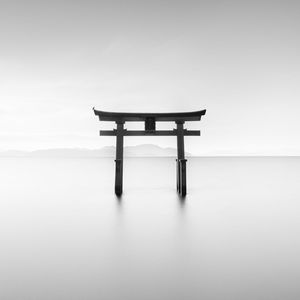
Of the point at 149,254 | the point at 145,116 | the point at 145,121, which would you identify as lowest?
the point at 149,254

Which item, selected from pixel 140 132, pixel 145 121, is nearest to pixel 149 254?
pixel 140 132

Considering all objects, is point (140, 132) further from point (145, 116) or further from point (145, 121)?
point (145, 116)

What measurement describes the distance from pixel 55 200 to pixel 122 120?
4.58m

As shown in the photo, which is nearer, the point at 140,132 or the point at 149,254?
the point at 149,254

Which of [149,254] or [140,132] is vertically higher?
[140,132]

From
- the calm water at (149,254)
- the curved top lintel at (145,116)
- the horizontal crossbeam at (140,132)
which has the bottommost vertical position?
the calm water at (149,254)

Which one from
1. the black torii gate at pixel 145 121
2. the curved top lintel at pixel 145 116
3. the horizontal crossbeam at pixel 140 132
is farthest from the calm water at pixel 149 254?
the curved top lintel at pixel 145 116

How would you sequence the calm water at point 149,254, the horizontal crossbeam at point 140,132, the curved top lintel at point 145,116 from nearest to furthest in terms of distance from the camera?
the calm water at point 149,254 < the curved top lintel at point 145,116 < the horizontal crossbeam at point 140,132

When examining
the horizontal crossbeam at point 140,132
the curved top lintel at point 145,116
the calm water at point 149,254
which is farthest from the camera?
the horizontal crossbeam at point 140,132

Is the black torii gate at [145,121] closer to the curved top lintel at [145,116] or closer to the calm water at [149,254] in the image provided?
the curved top lintel at [145,116]

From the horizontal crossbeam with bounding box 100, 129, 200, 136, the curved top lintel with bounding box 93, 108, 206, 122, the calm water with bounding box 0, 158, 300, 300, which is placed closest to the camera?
the calm water with bounding box 0, 158, 300, 300

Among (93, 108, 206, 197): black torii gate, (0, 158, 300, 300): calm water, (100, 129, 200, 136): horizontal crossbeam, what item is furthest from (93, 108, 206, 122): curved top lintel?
(0, 158, 300, 300): calm water

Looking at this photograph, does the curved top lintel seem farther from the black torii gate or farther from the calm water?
the calm water

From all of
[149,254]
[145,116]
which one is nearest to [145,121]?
[145,116]
